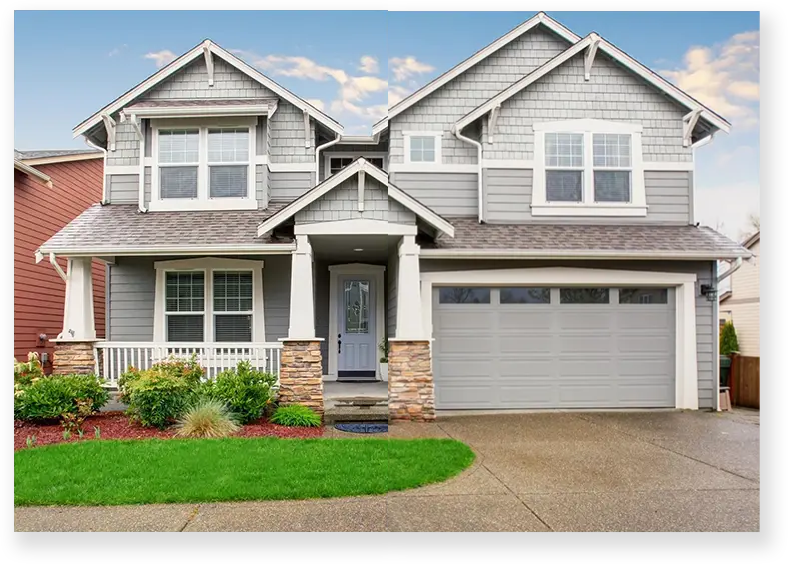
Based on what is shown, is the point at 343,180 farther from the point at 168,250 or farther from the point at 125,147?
the point at 125,147

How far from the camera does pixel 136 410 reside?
4.43 m

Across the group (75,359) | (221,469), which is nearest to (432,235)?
(221,469)

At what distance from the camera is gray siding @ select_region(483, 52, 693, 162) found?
4109 millimetres

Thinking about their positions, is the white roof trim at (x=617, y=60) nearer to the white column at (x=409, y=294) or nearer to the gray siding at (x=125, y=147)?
the white column at (x=409, y=294)

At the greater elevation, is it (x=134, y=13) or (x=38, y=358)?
(x=134, y=13)

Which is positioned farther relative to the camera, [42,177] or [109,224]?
[109,224]

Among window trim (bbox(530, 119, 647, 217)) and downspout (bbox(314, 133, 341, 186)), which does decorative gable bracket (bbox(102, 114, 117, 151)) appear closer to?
downspout (bbox(314, 133, 341, 186))

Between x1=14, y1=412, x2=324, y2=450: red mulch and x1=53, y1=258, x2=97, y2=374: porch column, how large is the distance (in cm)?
40

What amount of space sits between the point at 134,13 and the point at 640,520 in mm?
4293

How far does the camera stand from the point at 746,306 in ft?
12.8

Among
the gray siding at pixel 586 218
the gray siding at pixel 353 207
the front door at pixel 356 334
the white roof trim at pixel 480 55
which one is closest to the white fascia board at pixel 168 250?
the gray siding at pixel 353 207
